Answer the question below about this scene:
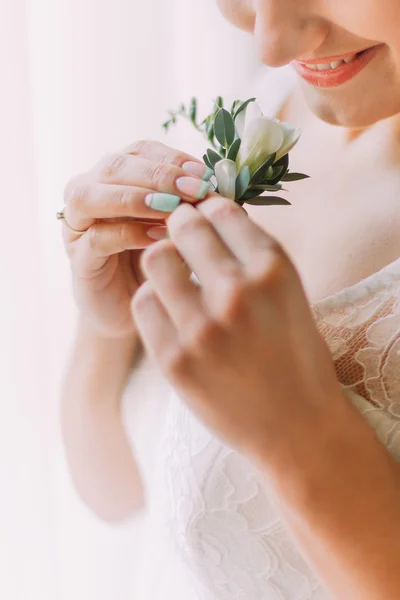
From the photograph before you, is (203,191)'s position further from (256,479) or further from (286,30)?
(256,479)

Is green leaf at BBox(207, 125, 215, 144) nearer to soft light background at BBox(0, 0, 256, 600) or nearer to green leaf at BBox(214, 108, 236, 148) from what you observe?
green leaf at BBox(214, 108, 236, 148)

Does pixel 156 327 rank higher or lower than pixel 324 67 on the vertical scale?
lower

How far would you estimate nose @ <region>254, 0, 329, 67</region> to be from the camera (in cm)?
43

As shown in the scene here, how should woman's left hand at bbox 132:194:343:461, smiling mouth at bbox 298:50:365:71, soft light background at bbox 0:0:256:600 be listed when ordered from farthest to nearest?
soft light background at bbox 0:0:256:600
smiling mouth at bbox 298:50:365:71
woman's left hand at bbox 132:194:343:461

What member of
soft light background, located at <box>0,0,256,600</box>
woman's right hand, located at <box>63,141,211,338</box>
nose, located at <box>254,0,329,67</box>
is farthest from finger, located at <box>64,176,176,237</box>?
soft light background, located at <box>0,0,256,600</box>

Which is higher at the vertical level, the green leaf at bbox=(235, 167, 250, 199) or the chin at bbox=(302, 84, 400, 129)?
the chin at bbox=(302, 84, 400, 129)

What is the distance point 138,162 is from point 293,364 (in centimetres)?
21

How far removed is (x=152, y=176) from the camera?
470mm

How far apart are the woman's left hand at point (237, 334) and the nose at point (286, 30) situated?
0.13 m

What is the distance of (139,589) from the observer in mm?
1015

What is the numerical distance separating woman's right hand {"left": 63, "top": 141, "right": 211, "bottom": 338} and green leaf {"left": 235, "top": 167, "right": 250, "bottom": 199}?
24 mm

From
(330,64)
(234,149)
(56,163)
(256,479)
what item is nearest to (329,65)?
(330,64)

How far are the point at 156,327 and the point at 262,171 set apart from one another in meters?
0.15

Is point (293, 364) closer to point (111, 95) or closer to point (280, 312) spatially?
point (280, 312)
